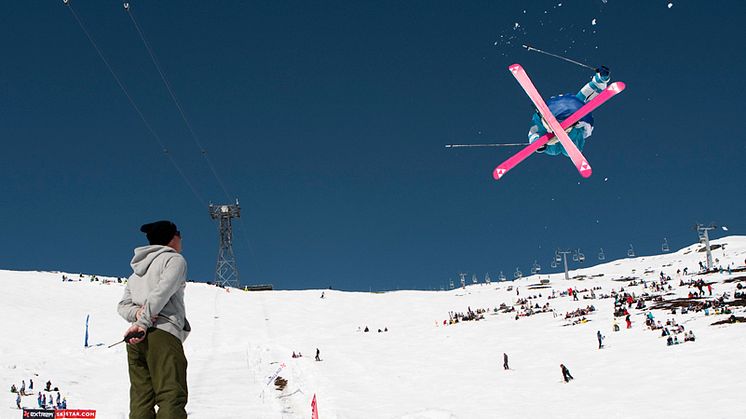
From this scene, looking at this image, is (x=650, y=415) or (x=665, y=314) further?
(x=665, y=314)

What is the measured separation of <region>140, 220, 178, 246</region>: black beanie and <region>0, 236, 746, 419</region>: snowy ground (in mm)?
11898

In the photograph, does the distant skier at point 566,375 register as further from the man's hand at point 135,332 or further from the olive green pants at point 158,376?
the man's hand at point 135,332

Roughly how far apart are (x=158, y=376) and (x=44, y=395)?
67.0 feet

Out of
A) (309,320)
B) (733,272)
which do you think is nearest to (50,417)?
(309,320)

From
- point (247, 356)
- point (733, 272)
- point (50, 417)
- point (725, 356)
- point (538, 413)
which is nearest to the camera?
point (50, 417)

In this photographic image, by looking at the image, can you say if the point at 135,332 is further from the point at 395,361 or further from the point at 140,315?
the point at 395,361

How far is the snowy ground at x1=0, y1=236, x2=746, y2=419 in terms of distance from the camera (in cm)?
1961

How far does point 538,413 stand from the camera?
62.3 feet

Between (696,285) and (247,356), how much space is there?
31.6 meters

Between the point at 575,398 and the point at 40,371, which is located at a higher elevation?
the point at 40,371

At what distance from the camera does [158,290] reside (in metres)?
3.90

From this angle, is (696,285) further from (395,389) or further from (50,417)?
(50,417)

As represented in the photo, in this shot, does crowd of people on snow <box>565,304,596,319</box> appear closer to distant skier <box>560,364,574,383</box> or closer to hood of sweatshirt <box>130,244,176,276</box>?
distant skier <box>560,364,574,383</box>

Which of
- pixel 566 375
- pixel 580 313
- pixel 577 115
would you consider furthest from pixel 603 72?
pixel 580 313
